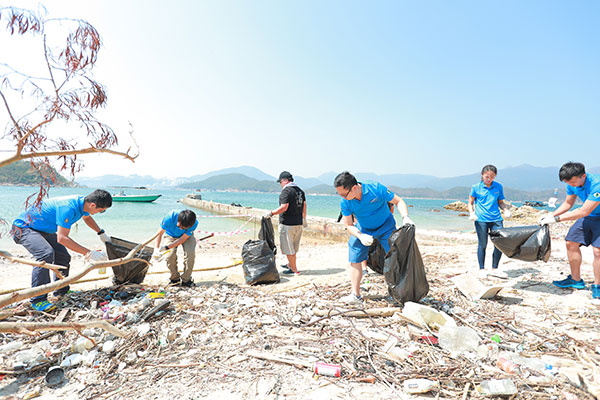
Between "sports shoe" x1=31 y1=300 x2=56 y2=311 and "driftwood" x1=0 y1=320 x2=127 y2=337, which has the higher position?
"driftwood" x1=0 y1=320 x2=127 y2=337

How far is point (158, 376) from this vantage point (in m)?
1.96

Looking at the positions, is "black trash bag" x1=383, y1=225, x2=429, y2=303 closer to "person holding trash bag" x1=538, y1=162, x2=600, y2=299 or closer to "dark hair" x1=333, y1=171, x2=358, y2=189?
"dark hair" x1=333, y1=171, x2=358, y2=189

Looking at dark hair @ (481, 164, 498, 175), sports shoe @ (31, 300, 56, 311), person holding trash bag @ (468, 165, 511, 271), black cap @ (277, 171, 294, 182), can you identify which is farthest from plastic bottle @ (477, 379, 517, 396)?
sports shoe @ (31, 300, 56, 311)

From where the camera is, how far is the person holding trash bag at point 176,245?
13.3ft

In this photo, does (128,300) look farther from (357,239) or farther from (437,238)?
(437,238)

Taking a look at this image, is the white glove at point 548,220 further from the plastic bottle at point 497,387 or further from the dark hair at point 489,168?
the plastic bottle at point 497,387

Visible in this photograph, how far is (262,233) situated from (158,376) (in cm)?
270

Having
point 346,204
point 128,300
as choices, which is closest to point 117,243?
point 128,300

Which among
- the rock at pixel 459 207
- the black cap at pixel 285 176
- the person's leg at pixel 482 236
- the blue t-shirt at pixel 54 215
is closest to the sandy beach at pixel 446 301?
the person's leg at pixel 482 236

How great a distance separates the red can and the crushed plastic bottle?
0.88 metres

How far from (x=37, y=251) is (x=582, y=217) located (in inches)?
242

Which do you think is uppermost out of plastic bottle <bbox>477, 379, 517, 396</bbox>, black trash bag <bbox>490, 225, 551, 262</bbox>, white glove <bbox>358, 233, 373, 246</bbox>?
white glove <bbox>358, 233, 373, 246</bbox>

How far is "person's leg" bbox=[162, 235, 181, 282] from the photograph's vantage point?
13.3ft

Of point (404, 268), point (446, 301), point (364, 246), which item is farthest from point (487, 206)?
point (364, 246)
